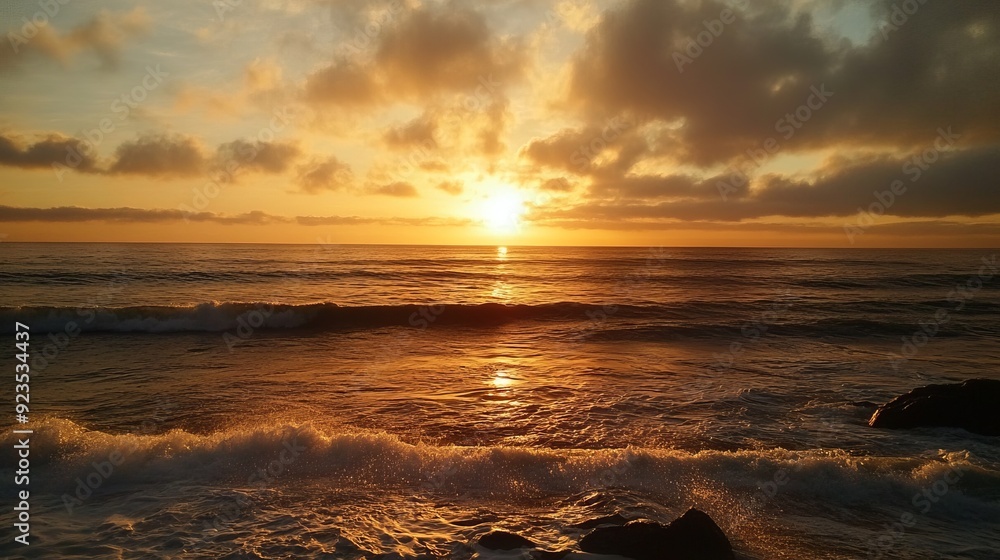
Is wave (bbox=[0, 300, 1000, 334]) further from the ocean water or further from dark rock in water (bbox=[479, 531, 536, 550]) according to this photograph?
dark rock in water (bbox=[479, 531, 536, 550])

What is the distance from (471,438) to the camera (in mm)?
10180

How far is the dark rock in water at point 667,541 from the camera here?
5.88m

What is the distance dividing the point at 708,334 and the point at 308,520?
2094 cm

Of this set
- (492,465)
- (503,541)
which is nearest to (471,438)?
(492,465)

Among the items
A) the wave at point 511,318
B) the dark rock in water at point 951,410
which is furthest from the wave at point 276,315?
the dark rock in water at point 951,410

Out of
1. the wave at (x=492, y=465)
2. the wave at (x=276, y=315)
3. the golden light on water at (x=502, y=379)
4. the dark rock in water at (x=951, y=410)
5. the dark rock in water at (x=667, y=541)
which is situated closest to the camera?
the dark rock in water at (x=667, y=541)

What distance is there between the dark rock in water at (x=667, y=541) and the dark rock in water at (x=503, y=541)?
2.28 feet

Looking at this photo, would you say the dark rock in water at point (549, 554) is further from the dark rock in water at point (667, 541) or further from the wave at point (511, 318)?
the wave at point (511, 318)

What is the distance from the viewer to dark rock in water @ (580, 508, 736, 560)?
5.88 meters

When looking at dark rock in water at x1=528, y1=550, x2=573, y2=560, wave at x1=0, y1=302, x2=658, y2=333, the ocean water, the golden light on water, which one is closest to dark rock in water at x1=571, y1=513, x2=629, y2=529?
the ocean water

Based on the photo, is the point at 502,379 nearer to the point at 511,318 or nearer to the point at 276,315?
the point at 511,318

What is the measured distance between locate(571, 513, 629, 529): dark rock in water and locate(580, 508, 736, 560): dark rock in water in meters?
0.44

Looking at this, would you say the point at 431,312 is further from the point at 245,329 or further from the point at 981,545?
the point at 981,545

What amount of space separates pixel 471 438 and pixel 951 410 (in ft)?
32.8
